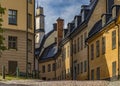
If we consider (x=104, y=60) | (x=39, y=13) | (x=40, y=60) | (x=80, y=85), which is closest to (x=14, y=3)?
(x=104, y=60)

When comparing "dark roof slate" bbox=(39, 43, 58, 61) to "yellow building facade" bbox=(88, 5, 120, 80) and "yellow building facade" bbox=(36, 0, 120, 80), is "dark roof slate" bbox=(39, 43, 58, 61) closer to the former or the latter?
"yellow building facade" bbox=(36, 0, 120, 80)

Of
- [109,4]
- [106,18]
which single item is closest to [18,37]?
[106,18]

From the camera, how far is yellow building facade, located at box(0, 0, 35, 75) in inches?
2485

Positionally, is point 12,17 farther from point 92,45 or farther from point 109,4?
point 109,4

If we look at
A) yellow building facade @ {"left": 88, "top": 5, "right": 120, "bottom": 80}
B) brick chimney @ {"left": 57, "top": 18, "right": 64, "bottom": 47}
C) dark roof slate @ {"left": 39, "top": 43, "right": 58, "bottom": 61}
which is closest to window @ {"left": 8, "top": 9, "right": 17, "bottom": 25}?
yellow building facade @ {"left": 88, "top": 5, "right": 120, "bottom": 80}

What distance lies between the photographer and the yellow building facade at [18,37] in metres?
63.1

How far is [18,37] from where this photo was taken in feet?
210

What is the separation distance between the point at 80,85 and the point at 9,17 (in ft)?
104

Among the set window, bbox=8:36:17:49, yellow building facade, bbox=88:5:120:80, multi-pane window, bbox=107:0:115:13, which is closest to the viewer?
yellow building facade, bbox=88:5:120:80

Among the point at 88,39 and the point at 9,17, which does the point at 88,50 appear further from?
the point at 9,17

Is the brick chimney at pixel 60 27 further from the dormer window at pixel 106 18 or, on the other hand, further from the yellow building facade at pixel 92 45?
the dormer window at pixel 106 18

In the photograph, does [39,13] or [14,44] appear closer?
[14,44]

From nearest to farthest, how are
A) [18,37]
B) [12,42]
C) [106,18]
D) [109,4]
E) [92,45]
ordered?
[106,18] → [92,45] → [12,42] → [18,37] → [109,4]

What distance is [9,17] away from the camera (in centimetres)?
6481
